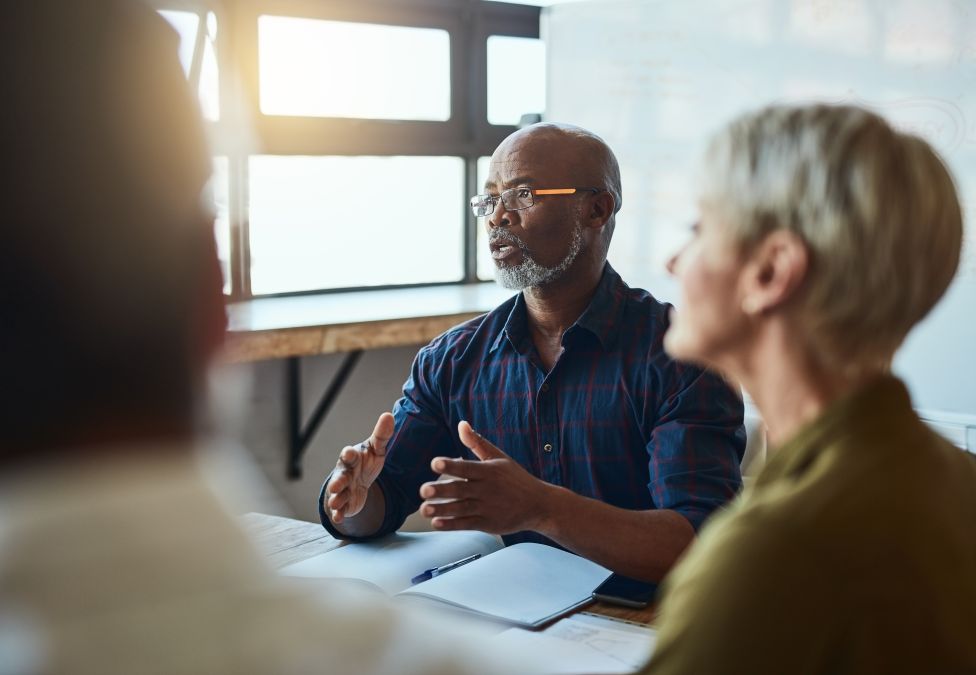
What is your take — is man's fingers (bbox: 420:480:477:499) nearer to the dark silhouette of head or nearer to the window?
the dark silhouette of head

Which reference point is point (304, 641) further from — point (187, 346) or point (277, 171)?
point (277, 171)

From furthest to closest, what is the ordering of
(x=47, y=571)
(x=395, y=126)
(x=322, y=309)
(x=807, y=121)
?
(x=395, y=126), (x=322, y=309), (x=807, y=121), (x=47, y=571)

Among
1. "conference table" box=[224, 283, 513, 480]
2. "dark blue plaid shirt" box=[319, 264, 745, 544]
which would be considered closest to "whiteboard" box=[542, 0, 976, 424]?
"dark blue plaid shirt" box=[319, 264, 745, 544]

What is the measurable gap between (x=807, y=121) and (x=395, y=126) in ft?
9.73

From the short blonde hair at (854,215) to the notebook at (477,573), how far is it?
1.91 feet

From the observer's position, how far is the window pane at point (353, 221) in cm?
352

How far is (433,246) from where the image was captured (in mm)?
4012

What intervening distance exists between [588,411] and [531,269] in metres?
0.33

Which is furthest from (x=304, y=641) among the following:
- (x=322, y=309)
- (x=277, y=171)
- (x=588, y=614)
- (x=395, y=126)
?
(x=395, y=126)

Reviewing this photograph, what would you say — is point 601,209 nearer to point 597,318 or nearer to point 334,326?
point 597,318

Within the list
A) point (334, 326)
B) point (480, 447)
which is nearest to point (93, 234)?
point (480, 447)

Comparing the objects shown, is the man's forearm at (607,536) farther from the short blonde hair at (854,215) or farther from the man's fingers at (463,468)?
the short blonde hair at (854,215)

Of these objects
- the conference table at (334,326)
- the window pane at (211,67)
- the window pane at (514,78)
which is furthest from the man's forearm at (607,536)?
the window pane at (514,78)

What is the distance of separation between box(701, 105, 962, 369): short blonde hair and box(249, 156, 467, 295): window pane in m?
2.74
